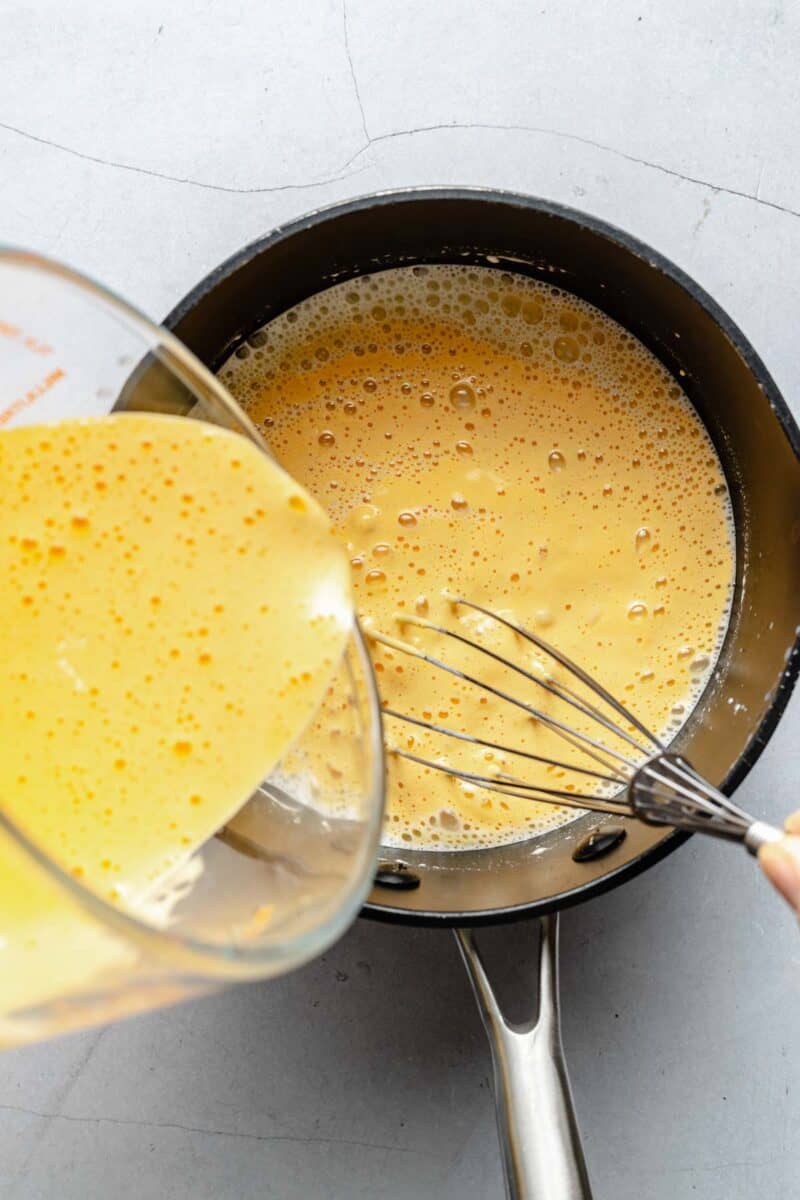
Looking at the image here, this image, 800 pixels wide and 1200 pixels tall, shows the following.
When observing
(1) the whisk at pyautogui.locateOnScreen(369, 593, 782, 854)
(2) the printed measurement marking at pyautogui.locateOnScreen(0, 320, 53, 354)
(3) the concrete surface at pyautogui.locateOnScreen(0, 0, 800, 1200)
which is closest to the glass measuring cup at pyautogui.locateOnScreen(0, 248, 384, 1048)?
(2) the printed measurement marking at pyautogui.locateOnScreen(0, 320, 53, 354)

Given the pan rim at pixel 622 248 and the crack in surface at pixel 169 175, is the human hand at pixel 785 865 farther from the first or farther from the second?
the crack in surface at pixel 169 175

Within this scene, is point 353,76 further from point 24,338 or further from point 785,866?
point 785,866

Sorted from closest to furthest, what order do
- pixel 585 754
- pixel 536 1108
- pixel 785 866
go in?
1. pixel 785 866
2. pixel 536 1108
3. pixel 585 754

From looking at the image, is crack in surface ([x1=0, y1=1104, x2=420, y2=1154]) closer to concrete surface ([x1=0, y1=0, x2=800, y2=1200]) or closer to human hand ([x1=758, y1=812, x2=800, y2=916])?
concrete surface ([x1=0, y1=0, x2=800, y2=1200])

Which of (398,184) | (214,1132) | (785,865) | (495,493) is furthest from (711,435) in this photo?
(214,1132)

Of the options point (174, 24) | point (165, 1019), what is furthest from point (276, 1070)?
point (174, 24)

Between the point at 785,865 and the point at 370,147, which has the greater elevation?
the point at 370,147
